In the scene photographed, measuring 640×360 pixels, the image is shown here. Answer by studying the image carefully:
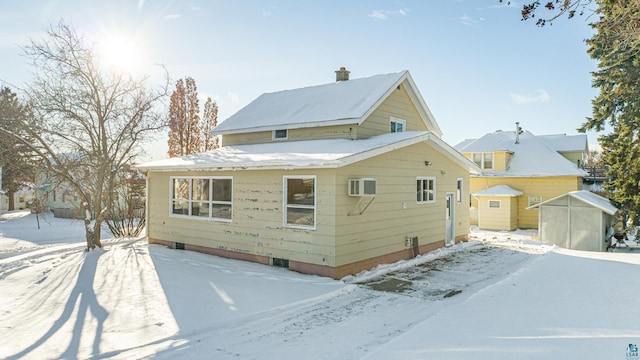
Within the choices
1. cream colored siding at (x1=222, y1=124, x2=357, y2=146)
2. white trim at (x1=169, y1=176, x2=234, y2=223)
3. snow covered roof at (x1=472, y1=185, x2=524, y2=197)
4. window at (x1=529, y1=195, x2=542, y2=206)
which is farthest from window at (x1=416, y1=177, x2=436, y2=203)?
window at (x1=529, y1=195, x2=542, y2=206)

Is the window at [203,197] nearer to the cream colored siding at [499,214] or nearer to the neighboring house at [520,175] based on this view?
the neighboring house at [520,175]

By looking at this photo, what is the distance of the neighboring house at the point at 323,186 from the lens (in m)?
9.69

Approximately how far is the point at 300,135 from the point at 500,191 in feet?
45.4

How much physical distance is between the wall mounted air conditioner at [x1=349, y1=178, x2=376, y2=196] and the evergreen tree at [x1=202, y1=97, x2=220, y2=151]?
73.2 feet

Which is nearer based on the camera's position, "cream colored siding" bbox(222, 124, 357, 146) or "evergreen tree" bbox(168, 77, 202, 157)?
"cream colored siding" bbox(222, 124, 357, 146)

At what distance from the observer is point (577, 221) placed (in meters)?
15.9

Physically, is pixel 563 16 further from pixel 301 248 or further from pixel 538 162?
pixel 538 162

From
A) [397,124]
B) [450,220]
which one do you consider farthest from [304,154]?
[450,220]

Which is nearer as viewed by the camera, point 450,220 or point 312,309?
point 312,309

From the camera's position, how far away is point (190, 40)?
12.6m

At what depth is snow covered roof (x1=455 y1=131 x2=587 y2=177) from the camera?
2219 cm

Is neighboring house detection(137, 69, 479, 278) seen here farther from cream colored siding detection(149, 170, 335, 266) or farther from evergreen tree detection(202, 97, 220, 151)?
evergreen tree detection(202, 97, 220, 151)

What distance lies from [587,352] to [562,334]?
1.00 meters

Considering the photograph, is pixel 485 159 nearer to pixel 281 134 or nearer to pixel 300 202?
pixel 281 134
